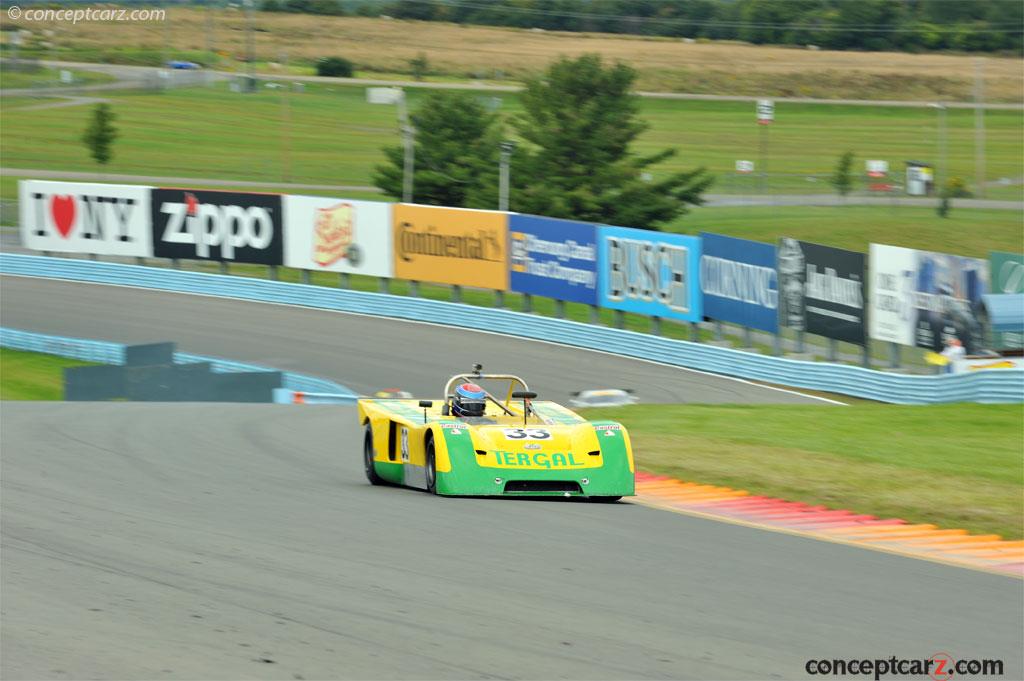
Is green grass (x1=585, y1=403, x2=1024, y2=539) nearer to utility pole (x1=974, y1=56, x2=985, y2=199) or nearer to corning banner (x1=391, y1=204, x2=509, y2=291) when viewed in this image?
corning banner (x1=391, y1=204, x2=509, y2=291)

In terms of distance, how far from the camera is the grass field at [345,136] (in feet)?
285

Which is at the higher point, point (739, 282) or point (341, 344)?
point (739, 282)

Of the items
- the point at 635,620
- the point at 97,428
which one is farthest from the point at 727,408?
the point at 635,620

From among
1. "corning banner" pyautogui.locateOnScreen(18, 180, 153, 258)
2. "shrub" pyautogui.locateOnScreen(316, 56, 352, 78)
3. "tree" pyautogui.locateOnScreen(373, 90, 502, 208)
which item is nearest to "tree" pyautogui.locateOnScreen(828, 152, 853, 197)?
"tree" pyautogui.locateOnScreen(373, 90, 502, 208)

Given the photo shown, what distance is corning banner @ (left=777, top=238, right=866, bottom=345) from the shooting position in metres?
28.0

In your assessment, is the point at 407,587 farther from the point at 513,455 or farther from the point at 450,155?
the point at 450,155

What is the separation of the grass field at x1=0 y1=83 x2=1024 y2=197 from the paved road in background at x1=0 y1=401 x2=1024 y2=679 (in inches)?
2943

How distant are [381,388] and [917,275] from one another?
37.4 feet

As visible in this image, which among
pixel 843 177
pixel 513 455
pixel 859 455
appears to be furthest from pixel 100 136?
pixel 513 455

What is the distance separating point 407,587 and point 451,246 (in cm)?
3135

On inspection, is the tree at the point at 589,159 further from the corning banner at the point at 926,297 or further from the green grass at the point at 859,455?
the green grass at the point at 859,455

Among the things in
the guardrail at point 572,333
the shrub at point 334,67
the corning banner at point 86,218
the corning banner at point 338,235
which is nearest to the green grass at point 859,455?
the guardrail at point 572,333

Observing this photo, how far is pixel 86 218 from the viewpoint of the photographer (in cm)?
4688

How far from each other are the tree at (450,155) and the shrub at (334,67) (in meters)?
38.5
